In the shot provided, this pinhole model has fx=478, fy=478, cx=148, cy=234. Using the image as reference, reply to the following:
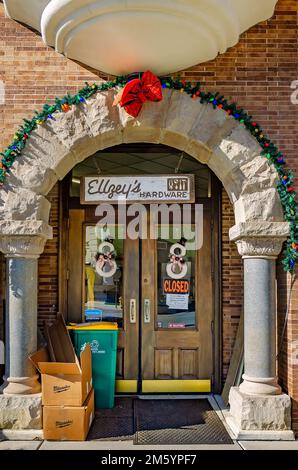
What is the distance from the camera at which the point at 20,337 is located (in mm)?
4980

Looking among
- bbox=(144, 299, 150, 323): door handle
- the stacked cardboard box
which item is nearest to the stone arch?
the stacked cardboard box

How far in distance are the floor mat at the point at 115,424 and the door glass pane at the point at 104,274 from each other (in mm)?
1088

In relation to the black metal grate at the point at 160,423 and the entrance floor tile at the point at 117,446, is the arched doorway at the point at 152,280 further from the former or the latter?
the entrance floor tile at the point at 117,446

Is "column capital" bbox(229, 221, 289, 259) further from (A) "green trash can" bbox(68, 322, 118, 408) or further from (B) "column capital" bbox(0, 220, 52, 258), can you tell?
(B) "column capital" bbox(0, 220, 52, 258)

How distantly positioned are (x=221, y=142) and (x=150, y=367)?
3.05 meters

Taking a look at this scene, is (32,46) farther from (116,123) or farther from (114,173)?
(114,173)

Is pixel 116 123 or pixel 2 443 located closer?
→ pixel 2 443

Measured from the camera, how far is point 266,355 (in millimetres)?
4984

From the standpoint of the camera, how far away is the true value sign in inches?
244

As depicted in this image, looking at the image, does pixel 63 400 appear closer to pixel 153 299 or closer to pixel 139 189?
pixel 153 299

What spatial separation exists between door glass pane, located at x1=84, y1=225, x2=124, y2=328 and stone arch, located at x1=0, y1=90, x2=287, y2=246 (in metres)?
1.35

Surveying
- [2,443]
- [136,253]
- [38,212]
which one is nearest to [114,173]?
[136,253]

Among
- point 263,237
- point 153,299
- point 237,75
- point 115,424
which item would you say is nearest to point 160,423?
point 115,424

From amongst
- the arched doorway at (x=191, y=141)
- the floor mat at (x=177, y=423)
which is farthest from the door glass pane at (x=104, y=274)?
the arched doorway at (x=191, y=141)
